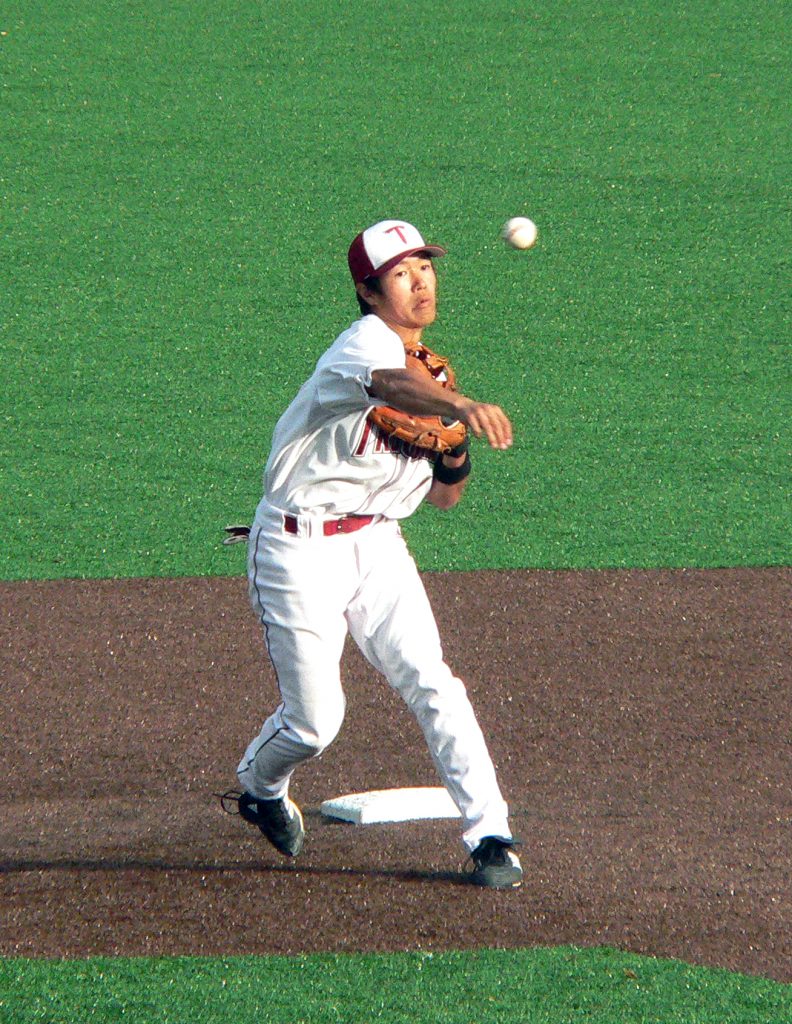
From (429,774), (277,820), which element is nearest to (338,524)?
(277,820)

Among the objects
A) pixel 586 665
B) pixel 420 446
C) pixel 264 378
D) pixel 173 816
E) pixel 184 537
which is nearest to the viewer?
pixel 420 446

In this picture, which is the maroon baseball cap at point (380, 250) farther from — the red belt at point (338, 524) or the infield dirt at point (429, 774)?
the infield dirt at point (429, 774)

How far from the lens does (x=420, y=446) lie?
Result: 392 centimetres

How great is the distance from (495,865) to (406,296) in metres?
1.63

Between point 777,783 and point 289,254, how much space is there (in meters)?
6.07

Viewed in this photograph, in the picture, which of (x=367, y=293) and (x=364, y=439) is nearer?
(x=364, y=439)

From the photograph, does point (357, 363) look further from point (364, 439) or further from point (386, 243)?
point (386, 243)

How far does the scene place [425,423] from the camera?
3.91m

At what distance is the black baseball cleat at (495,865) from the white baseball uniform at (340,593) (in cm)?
3

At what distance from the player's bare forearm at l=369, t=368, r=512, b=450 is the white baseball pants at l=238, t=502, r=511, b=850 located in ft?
1.86

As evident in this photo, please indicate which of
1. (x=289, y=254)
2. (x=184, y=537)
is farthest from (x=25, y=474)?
(x=289, y=254)

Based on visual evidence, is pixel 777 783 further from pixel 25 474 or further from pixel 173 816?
pixel 25 474

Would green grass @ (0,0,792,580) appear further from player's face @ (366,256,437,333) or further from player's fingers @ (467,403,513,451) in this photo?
player's fingers @ (467,403,513,451)

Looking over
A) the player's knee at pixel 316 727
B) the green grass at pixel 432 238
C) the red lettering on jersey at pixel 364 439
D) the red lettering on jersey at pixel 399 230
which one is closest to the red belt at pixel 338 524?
the red lettering on jersey at pixel 364 439
